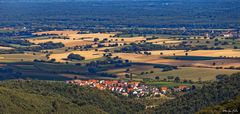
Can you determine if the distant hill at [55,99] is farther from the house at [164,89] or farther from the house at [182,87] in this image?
the house at [182,87]

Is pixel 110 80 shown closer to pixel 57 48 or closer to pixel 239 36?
pixel 57 48

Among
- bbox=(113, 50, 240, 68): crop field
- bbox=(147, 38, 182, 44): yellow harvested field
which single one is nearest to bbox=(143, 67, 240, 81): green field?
bbox=(113, 50, 240, 68): crop field

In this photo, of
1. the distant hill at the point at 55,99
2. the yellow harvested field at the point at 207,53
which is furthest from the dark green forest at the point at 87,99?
the yellow harvested field at the point at 207,53

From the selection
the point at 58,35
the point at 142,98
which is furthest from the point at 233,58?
the point at 58,35

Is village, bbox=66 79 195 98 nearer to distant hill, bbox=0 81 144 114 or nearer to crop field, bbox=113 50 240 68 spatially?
distant hill, bbox=0 81 144 114

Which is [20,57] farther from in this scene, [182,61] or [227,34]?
[227,34]

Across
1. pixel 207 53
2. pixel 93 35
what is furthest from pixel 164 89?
pixel 93 35

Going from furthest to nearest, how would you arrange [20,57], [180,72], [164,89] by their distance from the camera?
1. [20,57]
2. [180,72]
3. [164,89]
